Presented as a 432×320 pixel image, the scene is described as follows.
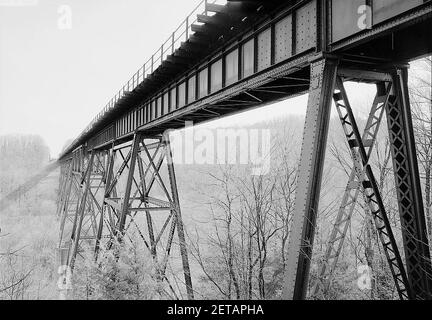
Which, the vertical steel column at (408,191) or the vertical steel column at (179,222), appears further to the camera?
the vertical steel column at (179,222)

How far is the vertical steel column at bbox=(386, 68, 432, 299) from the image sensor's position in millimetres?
4816

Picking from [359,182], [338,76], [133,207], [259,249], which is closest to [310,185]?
[359,182]

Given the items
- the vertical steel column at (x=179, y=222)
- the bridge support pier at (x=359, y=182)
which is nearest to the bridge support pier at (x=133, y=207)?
the vertical steel column at (x=179, y=222)

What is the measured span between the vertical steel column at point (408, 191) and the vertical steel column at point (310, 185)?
1304 millimetres

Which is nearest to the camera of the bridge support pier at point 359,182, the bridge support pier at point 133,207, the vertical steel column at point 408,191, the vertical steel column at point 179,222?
the bridge support pier at point 359,182

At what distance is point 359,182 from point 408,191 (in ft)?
2.92

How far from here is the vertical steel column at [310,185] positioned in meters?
4.37

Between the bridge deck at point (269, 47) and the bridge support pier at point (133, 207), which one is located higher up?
the bridge deck at point (269, 47)

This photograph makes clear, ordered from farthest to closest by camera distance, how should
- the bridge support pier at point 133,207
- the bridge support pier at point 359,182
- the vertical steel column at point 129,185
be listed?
1. the vertical steel column at point 129,185
2. the bridge support pier at point 133,207
3. the bridge support pier at point 359,182

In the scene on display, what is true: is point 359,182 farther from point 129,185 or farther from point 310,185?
point 129,185

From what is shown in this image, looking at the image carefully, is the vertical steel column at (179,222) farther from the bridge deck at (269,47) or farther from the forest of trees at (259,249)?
the bridge deck at (269,47)

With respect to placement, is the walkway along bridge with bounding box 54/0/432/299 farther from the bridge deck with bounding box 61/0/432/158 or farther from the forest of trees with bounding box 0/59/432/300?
the forest of trees with bounding box 0/59/432/300
